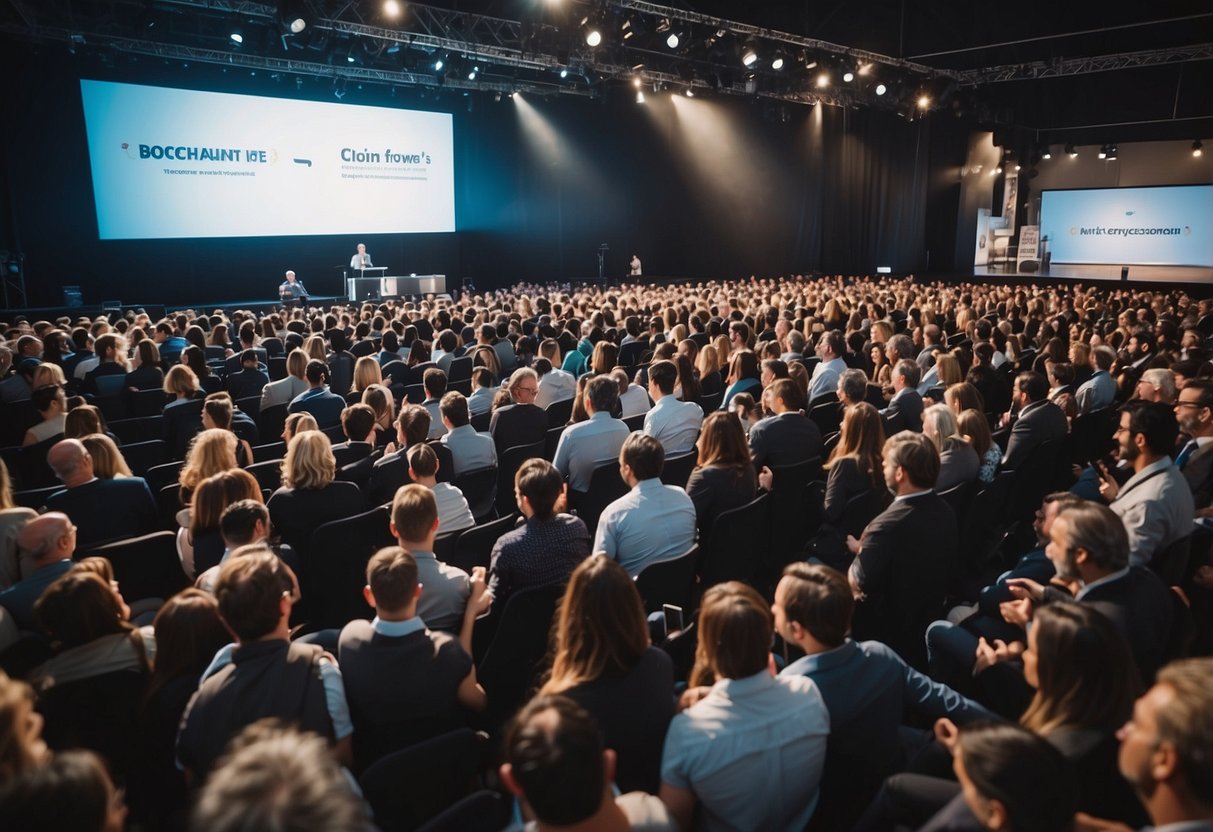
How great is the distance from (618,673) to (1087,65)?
20.8m

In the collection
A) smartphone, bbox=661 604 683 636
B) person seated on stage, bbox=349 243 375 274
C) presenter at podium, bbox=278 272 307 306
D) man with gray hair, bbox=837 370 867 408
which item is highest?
person seated on stage, bbox=349 243 375 274

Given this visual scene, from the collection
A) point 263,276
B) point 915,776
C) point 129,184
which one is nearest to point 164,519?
point 915,776

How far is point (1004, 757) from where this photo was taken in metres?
1.55

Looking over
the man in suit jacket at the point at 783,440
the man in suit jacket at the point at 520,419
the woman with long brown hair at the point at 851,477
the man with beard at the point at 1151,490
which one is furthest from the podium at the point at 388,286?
the man with beard at the point at 1151,490

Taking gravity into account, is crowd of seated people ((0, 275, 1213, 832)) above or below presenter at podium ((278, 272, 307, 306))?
below

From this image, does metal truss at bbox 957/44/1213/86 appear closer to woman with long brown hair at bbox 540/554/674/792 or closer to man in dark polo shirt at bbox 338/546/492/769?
woman with long brown hair at bbox 540/554/674/792

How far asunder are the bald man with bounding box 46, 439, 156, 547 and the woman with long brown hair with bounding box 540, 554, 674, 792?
311 centimetres

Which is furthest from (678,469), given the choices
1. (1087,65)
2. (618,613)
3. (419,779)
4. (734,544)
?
(1087,65)

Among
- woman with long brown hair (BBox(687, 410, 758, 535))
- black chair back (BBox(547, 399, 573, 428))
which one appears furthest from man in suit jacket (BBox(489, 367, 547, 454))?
woman with long brown hair (BBox(687, 410, 758, 535))

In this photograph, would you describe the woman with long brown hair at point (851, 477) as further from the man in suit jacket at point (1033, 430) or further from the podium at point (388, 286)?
the podium at point (388, 286)

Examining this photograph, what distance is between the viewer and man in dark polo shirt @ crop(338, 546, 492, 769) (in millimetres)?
2365

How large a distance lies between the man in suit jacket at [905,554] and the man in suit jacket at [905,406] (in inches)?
91.1

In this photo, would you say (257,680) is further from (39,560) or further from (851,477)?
(851,477)

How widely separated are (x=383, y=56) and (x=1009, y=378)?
525 inches
